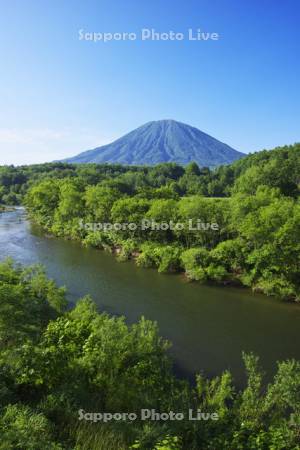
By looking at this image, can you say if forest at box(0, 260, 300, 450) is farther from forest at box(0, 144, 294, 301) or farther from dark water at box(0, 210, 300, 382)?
forest at box(0, 144, 294, 301)

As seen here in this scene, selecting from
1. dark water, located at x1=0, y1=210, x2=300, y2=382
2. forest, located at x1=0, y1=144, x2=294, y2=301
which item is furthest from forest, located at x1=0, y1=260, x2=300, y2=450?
forest, located at x1=0, y1=144, x2=294, y2=301

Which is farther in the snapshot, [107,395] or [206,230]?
[206,230]

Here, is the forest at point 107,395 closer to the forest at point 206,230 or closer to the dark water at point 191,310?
the dark water at point 191,310

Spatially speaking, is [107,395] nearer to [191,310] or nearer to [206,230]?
[191,310]

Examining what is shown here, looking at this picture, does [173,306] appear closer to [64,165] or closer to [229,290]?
[229,290]

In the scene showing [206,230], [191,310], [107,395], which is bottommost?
[191,310]

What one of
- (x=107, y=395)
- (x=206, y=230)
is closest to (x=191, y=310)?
(x=206, y=230)

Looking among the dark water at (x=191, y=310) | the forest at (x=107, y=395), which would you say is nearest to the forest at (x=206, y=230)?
the dark water at (x=191, y=310)
